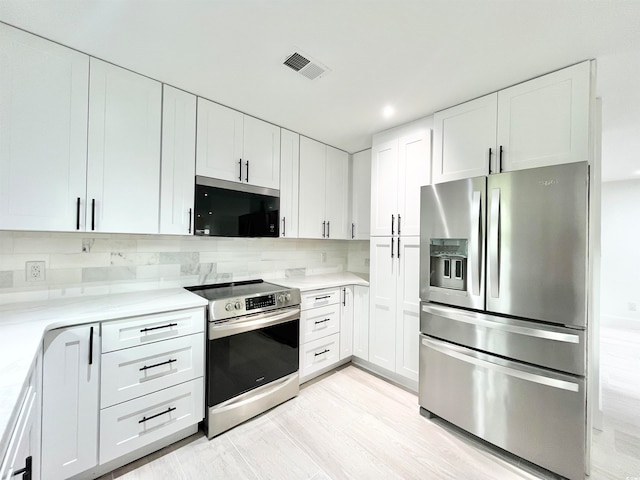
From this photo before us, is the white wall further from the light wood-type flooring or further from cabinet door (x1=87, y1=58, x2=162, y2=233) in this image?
cabinet door (x1=87, y1=58, x2=162, y2=233)

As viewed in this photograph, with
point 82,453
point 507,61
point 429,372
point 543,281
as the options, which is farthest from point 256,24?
point 429,372

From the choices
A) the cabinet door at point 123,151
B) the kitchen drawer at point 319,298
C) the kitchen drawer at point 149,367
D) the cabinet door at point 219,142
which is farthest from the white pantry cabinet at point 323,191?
the kitchen drawer at point 149,367

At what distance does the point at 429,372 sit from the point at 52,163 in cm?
293

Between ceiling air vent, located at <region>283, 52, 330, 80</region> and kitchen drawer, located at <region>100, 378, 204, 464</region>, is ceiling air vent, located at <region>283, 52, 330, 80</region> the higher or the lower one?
the higher one

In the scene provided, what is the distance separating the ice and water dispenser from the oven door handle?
4.00 ft

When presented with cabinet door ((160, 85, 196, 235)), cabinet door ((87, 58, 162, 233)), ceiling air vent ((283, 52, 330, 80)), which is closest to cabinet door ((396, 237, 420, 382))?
ceiling air vent ((283, 52, 330, 80))

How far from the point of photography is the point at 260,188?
98.3 inches

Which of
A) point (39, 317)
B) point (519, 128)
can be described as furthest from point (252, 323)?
point (519, 128)

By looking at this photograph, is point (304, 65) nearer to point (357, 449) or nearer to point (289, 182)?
point (289, 182)

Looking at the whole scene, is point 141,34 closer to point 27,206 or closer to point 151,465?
point 27,206

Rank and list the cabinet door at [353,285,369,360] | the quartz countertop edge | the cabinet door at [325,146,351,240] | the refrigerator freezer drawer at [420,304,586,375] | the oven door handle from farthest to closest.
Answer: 1. the cabinet door at [325,146,351,240]
2. the cabinet door at [353,285,369,360]
3. the oven door handle
4. the refrigerator freezer drawer at [420,304,586,375]
5. the quartz countertop edge

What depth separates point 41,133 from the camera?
153 centimetres

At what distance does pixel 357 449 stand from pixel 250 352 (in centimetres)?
100

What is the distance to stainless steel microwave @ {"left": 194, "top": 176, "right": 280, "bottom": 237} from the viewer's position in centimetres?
213
